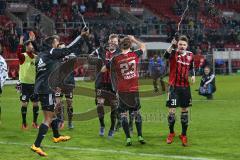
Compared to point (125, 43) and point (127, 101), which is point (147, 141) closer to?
point (127, 101)

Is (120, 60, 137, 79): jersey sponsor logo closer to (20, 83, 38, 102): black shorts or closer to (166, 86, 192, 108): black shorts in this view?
(166, 86, 192, 108): black shorts

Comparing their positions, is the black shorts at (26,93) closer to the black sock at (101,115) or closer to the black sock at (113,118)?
the black sock at (101,115)

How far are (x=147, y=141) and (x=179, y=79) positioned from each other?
1589 millimetres

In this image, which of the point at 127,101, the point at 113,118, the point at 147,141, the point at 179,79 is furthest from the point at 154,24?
the point at 127,101

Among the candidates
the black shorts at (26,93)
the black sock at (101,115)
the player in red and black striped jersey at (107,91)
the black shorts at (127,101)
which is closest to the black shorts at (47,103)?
the black shorts at (127,101)

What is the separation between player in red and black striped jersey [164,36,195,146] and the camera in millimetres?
11312

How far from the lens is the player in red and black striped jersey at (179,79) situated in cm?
1131

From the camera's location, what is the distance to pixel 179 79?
11.4m

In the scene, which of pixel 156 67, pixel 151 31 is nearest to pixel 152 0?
pixel 151 31

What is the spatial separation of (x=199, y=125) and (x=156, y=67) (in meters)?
19.9

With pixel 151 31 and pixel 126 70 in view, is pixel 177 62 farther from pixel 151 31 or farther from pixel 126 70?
pixel 151 31

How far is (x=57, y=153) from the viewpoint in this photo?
1034cm

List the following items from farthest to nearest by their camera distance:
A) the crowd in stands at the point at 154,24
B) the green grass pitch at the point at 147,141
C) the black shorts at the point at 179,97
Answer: the crowd in stands at the point at 154,24 → the black shorts at the point at 179,97 → the green grass pitch at the point at 147,141

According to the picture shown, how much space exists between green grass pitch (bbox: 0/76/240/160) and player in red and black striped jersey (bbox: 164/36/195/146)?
0.68 metres
